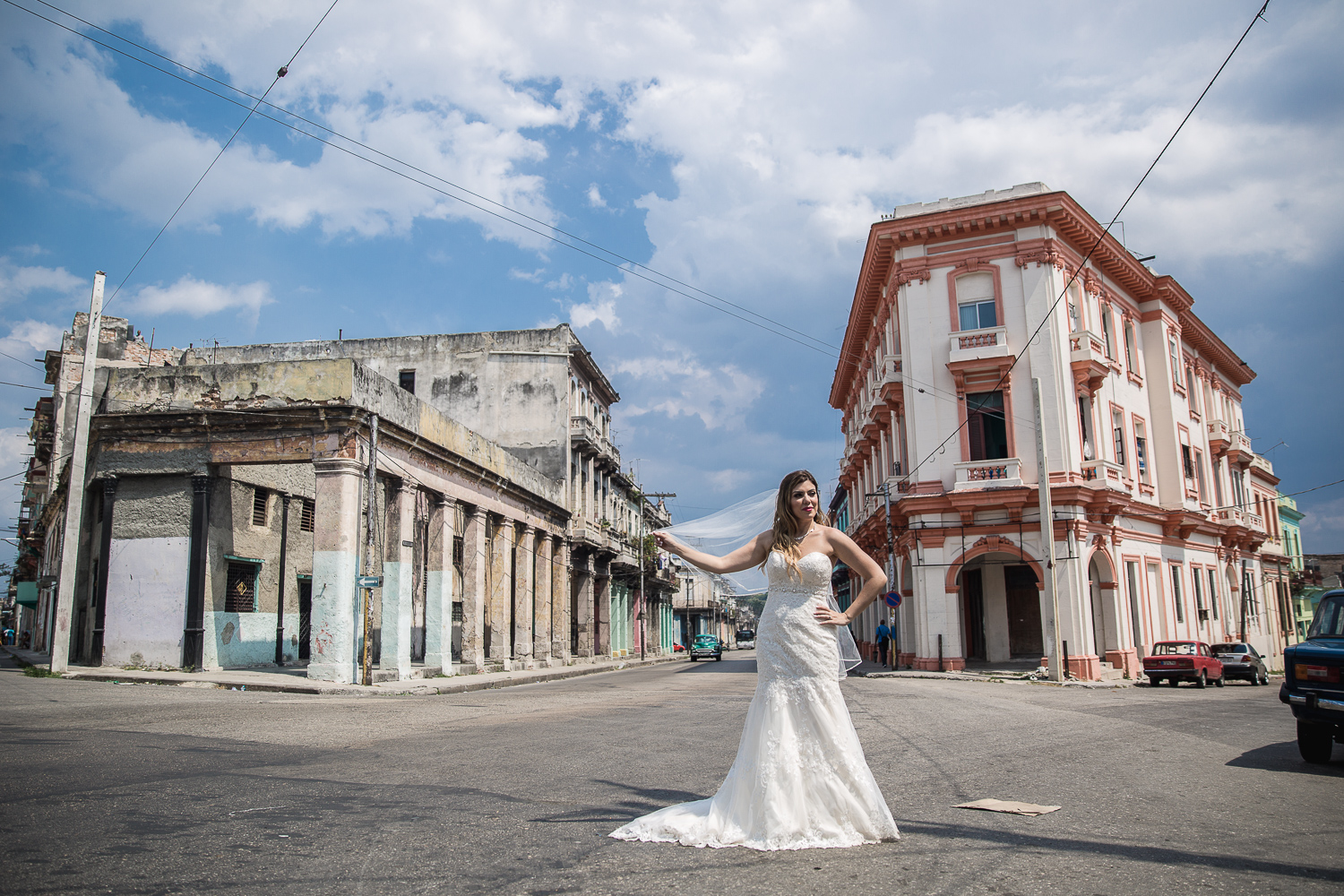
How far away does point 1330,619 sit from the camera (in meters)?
8.59

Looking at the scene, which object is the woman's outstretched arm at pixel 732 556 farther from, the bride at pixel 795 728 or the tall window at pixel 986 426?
the tall window at pixel 986 426

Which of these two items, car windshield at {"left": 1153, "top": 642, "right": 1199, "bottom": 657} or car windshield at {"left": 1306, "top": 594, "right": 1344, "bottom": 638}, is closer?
car windshield at {"left": 1306, "top": 594, "right": 1344, "bottom": 638}

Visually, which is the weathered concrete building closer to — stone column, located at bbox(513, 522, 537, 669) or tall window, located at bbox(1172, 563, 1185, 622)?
stone column, located at bbox(513, 522, 537, 669)

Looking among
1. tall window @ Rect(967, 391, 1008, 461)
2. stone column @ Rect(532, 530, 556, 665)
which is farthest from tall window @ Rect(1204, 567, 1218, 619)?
stone column @ Rect(532, 530, 556, 665)

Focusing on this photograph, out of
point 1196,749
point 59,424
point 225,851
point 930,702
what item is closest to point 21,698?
point 225,851

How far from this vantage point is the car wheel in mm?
7762

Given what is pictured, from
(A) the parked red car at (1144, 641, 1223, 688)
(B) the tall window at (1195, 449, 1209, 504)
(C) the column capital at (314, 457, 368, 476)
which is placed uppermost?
(B) the tall window at (1195, 449, 1209, 504)

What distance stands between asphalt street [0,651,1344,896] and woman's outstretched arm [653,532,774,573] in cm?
150

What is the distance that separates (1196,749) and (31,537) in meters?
47.5

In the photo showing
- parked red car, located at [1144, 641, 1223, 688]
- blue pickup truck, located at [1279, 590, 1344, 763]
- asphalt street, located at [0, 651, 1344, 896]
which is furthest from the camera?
parked red car, located at [1144, 641, 1223, 688]

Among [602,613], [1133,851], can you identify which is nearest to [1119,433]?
[602,613]

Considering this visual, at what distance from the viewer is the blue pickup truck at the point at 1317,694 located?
7.51 metres

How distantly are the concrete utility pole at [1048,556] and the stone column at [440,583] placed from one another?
15597mm

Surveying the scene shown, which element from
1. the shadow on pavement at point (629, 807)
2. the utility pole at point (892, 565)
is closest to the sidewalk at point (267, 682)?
the shadow on pavement at point (629, 807)
